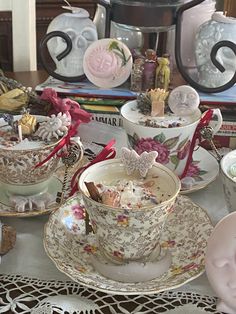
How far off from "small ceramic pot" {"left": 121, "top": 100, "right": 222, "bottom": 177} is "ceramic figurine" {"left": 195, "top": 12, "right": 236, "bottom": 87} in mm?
186

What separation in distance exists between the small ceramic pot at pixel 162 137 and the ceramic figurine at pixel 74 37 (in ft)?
0.78

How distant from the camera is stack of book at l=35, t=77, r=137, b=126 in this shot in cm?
91

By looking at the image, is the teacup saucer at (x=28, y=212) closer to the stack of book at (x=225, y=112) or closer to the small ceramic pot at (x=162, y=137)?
the small ceramic pot at (x=162, y=137)

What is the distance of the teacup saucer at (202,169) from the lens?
0.78 metres

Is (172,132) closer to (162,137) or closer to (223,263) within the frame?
(162,137)

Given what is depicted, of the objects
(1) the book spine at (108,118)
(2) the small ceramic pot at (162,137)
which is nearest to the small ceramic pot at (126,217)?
(2) the small ceramic pot at (162,137)

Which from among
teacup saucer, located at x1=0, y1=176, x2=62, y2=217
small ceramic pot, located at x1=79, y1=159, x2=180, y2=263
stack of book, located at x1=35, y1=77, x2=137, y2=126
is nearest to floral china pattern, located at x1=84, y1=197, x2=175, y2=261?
small ceramic pot, located at x1=79, y1=159, x2=180, y2=263

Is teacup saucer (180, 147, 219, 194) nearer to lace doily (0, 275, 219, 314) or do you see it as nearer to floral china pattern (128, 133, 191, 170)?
floral china pattern (128, 133, 191, 170)

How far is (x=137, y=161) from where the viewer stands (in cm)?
63

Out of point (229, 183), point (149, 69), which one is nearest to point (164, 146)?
point (229, 183)

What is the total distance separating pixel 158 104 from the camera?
0.76 m

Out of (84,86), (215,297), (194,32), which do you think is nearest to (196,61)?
(194,32)

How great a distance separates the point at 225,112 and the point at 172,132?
192 mm

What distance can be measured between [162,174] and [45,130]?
0.55 ft
